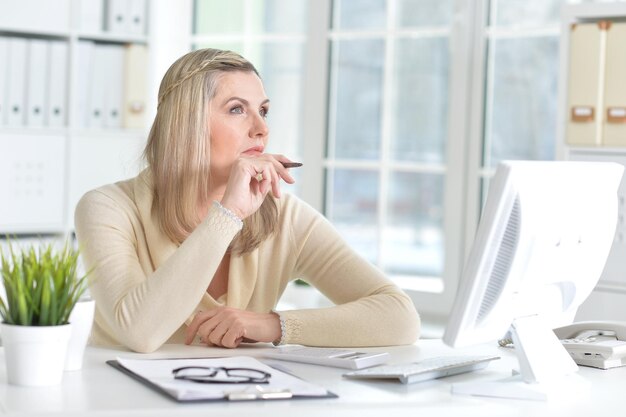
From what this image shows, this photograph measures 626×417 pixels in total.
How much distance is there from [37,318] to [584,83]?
2.19 metres

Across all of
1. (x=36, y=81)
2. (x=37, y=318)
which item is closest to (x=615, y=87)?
(x=36, y=81)

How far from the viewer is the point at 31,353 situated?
61.6 inches

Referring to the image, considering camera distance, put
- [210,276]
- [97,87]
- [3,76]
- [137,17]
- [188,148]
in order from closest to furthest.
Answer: [210,276] < [188,148] < [3,76] < [97,87] < [137,17]

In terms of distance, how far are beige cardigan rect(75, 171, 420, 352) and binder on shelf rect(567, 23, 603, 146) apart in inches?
47.9

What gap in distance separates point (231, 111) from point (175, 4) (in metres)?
2.39

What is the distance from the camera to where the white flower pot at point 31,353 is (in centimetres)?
157

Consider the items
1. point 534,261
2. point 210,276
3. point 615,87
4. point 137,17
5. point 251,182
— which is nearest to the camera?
point 534,261

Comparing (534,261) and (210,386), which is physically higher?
(534,261)

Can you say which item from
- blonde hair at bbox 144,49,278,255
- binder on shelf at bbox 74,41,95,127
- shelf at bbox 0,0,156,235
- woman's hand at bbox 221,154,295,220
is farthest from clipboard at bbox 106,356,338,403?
binder on shelf at bbox 74,41,95,127

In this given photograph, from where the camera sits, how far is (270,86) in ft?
14.8

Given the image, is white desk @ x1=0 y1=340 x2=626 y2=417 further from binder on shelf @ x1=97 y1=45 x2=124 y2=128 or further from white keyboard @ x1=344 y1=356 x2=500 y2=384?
binder on shelf @ x1=97 y1=45 x2=124 y2=128

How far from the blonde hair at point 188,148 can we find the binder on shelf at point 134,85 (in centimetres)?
183

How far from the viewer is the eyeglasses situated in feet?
5.24

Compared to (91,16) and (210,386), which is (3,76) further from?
(210,386)
